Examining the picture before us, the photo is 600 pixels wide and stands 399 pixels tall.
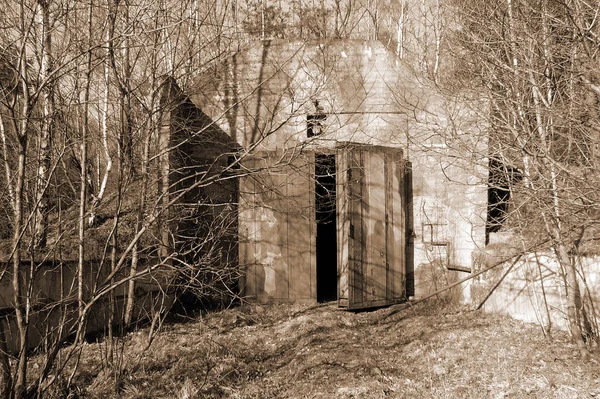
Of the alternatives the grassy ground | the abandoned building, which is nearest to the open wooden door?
the abandoned building

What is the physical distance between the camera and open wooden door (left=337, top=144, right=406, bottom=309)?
27.4 ft

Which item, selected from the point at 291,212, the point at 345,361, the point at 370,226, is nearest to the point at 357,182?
the point at 370,226

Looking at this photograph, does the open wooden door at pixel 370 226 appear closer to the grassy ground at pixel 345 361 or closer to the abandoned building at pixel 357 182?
the abandoned building at pixel 357 182

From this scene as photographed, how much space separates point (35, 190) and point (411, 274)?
6469 millimetres

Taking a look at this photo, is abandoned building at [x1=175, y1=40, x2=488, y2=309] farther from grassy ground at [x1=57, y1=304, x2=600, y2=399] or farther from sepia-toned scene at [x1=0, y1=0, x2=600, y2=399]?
grassy ground at [x1=57, y1=304, x2=600, y2=399]

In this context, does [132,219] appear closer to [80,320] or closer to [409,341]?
[80,320]

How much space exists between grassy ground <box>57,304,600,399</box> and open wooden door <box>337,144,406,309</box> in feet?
2.03

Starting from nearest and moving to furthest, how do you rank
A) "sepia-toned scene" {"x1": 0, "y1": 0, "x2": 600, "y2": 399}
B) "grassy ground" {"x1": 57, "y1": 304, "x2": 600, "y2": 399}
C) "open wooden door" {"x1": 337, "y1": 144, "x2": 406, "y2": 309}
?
"sepia-toned scene" {"x1": 0, "y1": 0, "x2": 600, "y2": 399}, "grassy ground" {"x1": 57, "y1": 304, "x2": 600, "y2": 399}, "open wooden door" {"x1": 337, "y1": 144, "x2": 406, "y2": 309}

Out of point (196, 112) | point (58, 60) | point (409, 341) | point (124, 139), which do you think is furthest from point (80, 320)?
point (196, 112)

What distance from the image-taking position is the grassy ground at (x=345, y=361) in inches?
204

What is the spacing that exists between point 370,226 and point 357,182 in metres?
0.72

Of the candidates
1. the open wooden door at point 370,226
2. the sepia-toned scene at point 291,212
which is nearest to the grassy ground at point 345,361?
the sepia-toned scene at point 291,212

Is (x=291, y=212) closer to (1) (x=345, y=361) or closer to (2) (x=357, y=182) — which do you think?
(2) (x=357, y=182)

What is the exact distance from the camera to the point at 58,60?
13.7 feet
